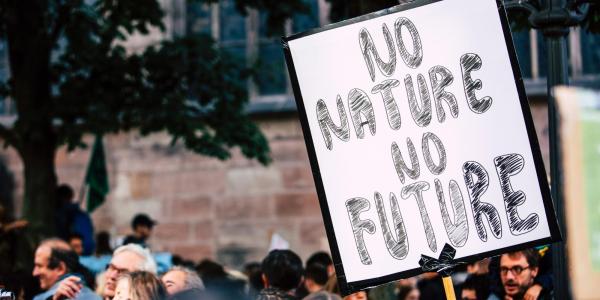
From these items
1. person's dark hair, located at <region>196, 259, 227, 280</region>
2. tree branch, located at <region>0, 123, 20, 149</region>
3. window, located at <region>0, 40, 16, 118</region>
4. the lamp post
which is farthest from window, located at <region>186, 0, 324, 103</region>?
the lamp post

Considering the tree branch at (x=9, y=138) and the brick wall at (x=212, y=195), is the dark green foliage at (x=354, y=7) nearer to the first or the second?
the tree branch at (x=9, y=138)

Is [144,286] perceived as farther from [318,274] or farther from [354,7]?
[354,7]

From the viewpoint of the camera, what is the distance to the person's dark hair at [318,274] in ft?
22.7

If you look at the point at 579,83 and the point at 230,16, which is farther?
the point at 230,16

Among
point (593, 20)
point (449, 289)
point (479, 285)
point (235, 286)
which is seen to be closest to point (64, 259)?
point (235, 286)

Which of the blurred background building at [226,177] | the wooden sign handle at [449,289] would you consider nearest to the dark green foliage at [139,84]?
the blurred background building at [226,177]

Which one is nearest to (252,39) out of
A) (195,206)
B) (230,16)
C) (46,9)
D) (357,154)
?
(230,16)

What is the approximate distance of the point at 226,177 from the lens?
1552 centimetres

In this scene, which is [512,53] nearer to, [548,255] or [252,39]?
[548,255]

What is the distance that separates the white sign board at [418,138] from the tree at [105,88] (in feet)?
19.4

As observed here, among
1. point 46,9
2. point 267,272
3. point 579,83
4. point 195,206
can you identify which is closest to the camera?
point 267,272

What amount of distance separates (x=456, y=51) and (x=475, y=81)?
143 millimetres

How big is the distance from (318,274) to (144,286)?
5.61 feet

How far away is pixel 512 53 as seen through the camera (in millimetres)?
4426
